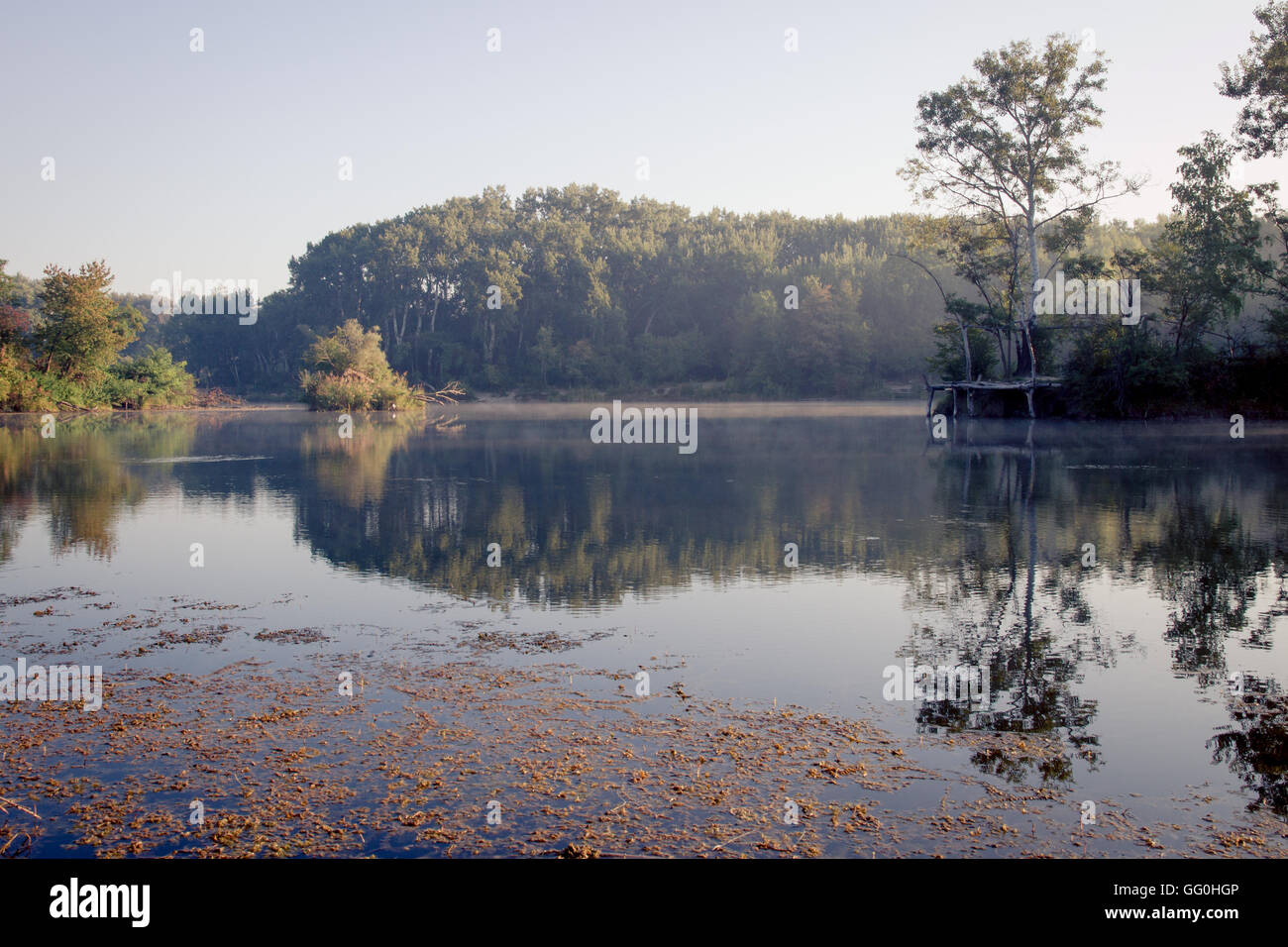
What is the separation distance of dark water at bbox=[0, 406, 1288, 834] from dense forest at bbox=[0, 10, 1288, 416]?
57.7 feet

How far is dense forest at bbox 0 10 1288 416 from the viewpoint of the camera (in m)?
41.1

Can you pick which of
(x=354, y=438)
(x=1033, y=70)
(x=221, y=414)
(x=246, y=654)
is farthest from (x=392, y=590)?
(x=221, y=414)

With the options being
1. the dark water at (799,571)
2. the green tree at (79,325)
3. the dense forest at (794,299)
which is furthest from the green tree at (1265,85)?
the green tree at (79,325)

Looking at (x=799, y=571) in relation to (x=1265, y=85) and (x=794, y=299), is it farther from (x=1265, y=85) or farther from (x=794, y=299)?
(x=794, y=299)

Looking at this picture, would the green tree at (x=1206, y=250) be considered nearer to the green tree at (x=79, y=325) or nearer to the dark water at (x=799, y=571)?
the dark water at (x=799, y=571)

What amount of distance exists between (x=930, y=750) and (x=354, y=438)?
31.8 m

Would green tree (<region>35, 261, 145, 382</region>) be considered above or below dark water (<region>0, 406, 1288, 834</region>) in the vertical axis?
above

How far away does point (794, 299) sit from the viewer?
8581 centimetres

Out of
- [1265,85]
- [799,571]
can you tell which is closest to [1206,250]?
[1265,85]

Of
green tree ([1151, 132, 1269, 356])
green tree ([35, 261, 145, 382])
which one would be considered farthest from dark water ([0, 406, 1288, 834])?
green tree ([35, 261, 145, 382])

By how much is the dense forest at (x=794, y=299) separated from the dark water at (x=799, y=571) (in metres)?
17.6

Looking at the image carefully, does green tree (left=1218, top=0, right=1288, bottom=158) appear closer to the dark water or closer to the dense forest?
the dense forest
